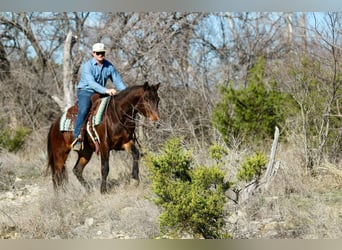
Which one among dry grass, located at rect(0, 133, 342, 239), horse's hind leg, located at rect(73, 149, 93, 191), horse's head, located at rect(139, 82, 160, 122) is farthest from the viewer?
horse's hind leg, located at rect(73, 149, 93, 191)

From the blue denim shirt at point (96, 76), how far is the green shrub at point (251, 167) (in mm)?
3339

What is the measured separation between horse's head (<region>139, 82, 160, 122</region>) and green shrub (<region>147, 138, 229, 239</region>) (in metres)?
2.35

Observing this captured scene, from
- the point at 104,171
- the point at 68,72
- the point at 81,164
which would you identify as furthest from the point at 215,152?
the point at 68,72

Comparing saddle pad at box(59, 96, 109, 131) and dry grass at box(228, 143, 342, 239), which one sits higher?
saddle pad at box(59, 96, 109, 131)

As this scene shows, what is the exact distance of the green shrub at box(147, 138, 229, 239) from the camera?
259 inches

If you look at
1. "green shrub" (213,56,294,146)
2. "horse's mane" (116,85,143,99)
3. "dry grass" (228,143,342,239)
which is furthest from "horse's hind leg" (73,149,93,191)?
"dry grass" (228,143,342,239)

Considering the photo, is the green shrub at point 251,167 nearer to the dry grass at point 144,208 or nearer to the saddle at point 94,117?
the dry grass at point 144,208

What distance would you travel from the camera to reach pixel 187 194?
21.6 feet

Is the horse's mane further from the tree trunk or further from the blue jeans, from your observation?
the tree trunk

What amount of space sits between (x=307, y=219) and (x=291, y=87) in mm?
4201

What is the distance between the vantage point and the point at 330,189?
922 centimetres

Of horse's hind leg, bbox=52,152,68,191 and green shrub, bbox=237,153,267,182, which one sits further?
horse's hind leg, bbox=52,152,68,191

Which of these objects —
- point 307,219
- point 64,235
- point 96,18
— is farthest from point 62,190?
point 96,18

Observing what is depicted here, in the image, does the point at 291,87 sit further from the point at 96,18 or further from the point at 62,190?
the point at 96,18
